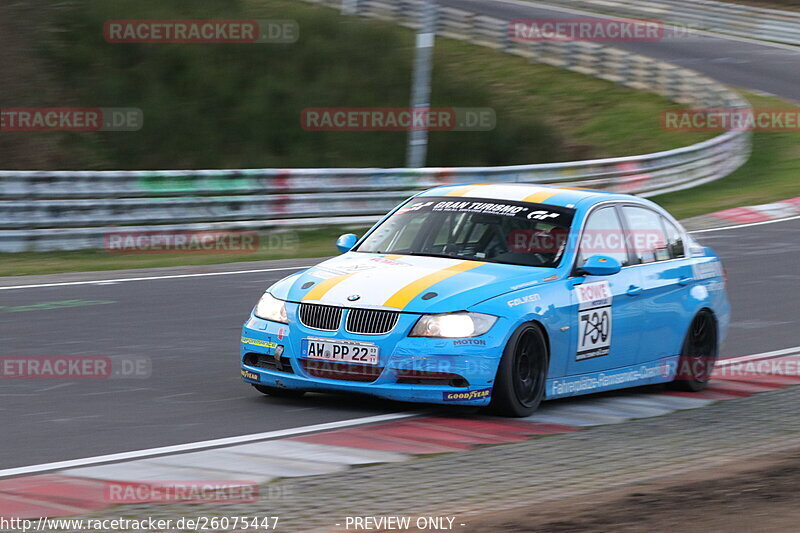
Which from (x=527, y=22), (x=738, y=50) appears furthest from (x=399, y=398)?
(x=738, y=50)

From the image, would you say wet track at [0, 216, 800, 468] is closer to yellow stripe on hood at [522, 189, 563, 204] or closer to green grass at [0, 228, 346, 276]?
green grass at [0, 228, 346, 276]

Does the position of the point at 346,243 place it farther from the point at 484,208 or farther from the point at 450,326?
the point at 450,326

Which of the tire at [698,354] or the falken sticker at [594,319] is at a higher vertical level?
the falken sticker at [594,319]

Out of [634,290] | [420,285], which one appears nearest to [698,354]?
[634,290]

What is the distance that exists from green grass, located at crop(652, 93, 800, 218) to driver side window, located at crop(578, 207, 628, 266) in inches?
562

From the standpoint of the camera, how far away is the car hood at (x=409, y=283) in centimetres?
838

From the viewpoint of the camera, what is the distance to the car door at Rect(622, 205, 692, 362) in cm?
983

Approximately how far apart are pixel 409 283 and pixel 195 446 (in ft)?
5.93

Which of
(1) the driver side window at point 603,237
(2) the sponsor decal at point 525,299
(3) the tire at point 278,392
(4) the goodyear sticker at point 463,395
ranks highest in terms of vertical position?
(1) the driver side window at point 603,237

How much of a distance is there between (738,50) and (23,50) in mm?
30305

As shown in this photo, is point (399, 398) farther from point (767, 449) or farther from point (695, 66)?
point (695, 66)

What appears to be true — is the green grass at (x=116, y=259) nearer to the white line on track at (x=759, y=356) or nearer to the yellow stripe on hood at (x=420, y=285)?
the white line on track at (x=759, y=356)

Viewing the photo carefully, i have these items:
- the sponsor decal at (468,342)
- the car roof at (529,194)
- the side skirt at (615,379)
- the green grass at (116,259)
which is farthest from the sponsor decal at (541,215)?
the green grass at (116,259)

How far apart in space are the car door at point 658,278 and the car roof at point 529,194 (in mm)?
300
